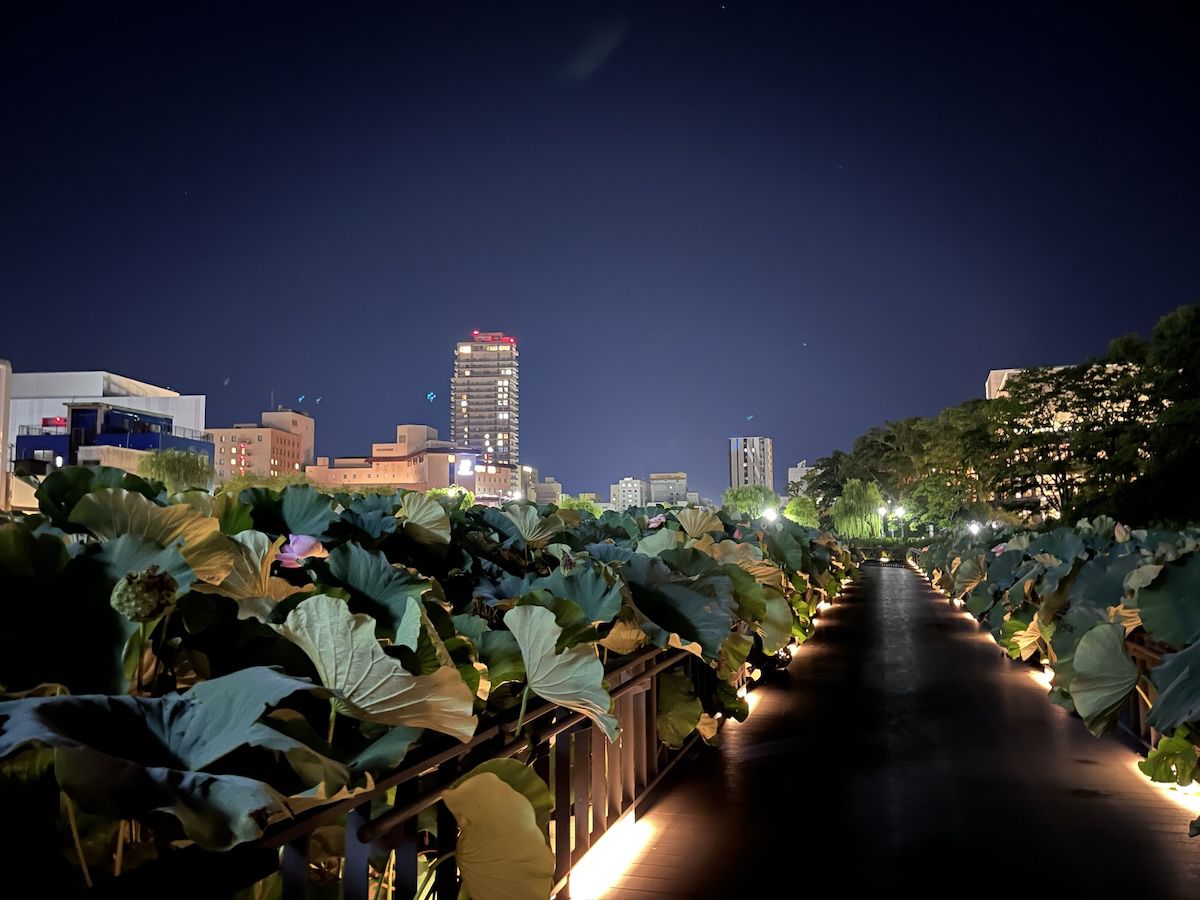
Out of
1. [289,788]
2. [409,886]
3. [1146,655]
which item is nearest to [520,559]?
[409,886]

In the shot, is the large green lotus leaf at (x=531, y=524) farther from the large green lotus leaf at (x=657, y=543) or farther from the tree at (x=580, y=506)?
the tree at (x=580, y=506)

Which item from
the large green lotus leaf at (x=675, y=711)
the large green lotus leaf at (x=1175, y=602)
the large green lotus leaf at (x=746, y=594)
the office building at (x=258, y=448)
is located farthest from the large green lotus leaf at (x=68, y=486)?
the office building at (x=258, y=448)

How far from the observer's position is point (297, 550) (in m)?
1.68

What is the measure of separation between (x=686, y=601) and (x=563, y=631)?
972mm

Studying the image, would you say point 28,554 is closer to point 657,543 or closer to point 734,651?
point 657,543

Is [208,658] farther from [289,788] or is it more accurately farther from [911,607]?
[911,607]

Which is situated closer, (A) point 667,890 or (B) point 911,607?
(A) point 667,890

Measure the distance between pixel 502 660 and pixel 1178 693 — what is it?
1.75 meters

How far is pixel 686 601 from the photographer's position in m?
2.65

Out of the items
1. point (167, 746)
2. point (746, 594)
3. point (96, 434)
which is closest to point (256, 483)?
point (96, 434)

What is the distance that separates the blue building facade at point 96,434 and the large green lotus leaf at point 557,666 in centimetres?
6586

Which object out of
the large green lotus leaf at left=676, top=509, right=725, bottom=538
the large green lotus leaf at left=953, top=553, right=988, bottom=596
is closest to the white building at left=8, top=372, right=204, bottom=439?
the large green lotus leaf at left=953, top=553, right=988, bottom=596

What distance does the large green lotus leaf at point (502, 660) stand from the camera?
1.67m

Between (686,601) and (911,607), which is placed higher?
(686,601)
